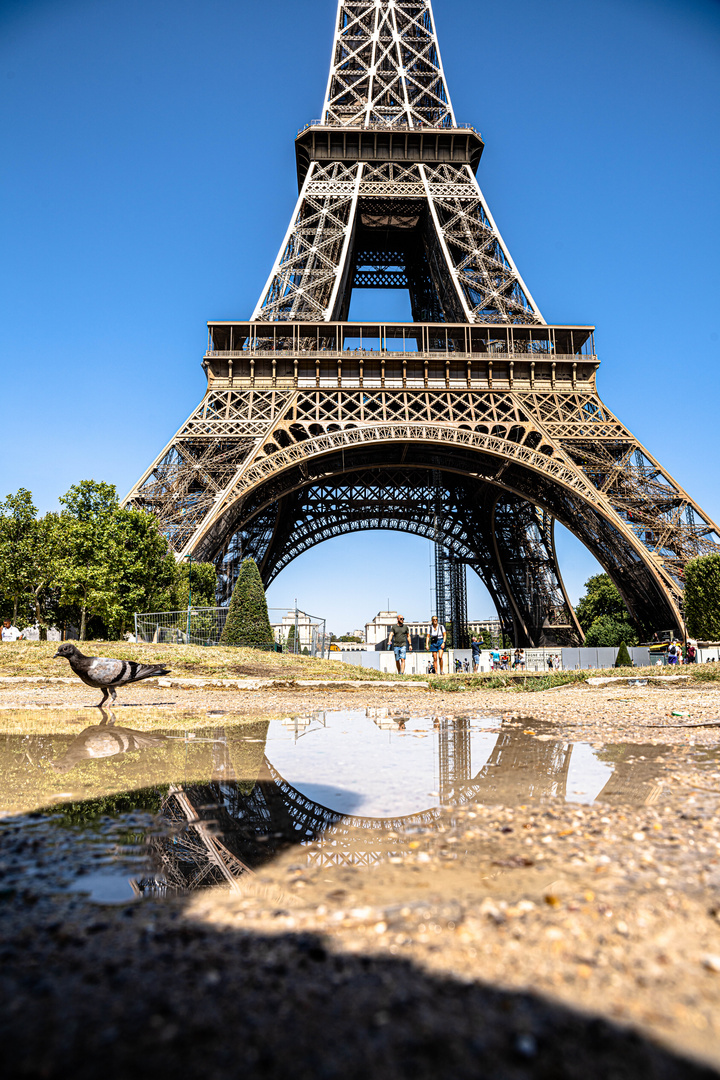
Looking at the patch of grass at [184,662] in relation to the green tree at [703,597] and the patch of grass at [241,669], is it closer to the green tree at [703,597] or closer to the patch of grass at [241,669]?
the patch of grass at [241,669]

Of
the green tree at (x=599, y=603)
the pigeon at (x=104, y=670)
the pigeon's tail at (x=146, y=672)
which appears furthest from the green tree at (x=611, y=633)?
the pigeon at (x=104, y=670)

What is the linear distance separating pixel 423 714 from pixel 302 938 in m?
7.22

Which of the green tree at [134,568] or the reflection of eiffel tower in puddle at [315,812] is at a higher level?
the green tree at [134,568]

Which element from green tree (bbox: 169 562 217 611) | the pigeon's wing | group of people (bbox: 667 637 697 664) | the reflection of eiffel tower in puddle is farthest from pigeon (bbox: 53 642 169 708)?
group of people (bbox: 667 637 697 664)

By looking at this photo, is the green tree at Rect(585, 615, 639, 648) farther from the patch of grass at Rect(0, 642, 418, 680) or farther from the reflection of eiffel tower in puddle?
the reflection of eiffel tower in puddle

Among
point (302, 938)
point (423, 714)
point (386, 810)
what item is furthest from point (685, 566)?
point (302, 938)

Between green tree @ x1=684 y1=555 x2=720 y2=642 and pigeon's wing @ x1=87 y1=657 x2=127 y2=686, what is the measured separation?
2468cm

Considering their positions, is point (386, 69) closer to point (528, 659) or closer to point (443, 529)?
point (443, 529)

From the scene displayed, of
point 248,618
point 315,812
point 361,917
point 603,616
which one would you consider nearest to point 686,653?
point 248,618

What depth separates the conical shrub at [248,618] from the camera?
22.2 meters

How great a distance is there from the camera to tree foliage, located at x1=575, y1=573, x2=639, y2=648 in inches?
1905

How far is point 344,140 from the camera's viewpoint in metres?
33.7

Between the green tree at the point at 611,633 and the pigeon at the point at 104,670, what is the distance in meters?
44.0

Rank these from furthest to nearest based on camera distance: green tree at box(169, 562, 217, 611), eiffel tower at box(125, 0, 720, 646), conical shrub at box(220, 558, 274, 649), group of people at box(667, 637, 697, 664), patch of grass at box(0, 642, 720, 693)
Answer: green tree at box(169, 562, 217, 611), eiffel tower at box(125, 0, 720, 646), conical shrub at box(220, 558, 274, 649), group of people at box(667, 637, 697, 664), patch of grass at box(0, 642, 720, 693)
